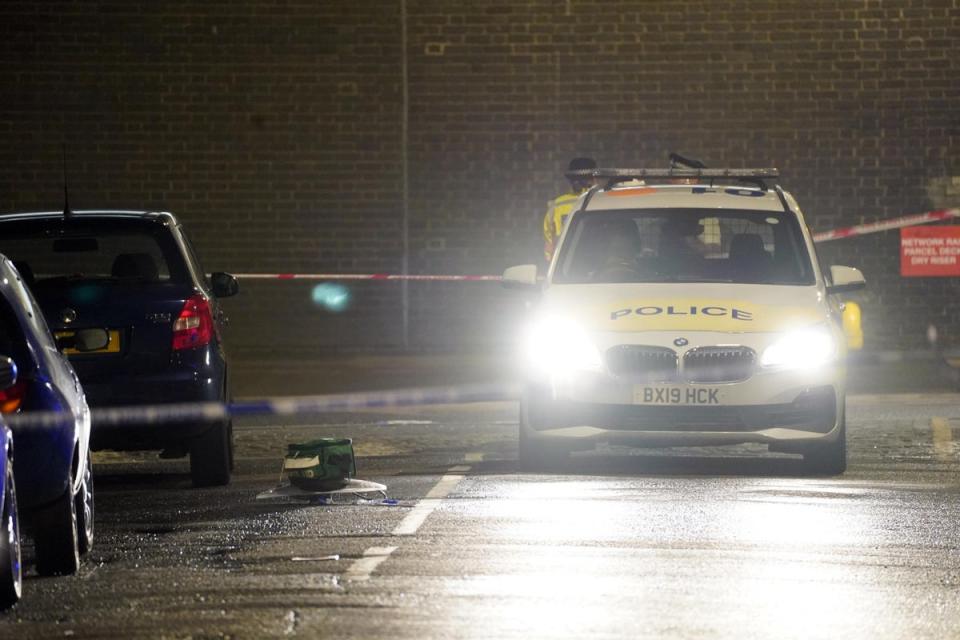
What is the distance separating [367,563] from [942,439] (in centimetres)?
688

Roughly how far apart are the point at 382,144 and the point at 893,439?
10.0 m

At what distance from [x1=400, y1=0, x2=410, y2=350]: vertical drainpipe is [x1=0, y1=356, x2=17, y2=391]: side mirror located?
625 inches

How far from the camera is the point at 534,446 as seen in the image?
12.8 m

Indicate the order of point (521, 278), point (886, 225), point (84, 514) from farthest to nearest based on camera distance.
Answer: point (886, 225), point (521, 278), point (84, 514)

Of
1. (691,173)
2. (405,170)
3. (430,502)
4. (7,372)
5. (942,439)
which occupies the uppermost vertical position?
(691,173)

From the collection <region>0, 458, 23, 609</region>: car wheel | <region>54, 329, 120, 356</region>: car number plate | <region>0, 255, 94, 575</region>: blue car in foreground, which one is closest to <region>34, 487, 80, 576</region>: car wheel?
<region>0, 255, 94, 575</region>: blue car in foreground

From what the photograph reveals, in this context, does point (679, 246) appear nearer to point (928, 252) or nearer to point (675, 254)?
point (675, 254)

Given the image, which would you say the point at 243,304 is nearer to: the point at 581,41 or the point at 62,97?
the point at 62,97

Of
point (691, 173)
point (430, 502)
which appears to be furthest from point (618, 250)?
point (430, 502)

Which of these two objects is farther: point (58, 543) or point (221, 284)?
point (221, 284)

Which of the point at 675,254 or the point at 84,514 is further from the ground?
the point at 675,254

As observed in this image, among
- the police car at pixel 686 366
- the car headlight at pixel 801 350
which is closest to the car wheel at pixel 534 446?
the police car at pixel 686 366

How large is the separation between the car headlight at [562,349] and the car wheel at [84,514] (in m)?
3.64

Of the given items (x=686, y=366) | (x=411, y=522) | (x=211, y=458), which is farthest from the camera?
(x=686, y=366)
